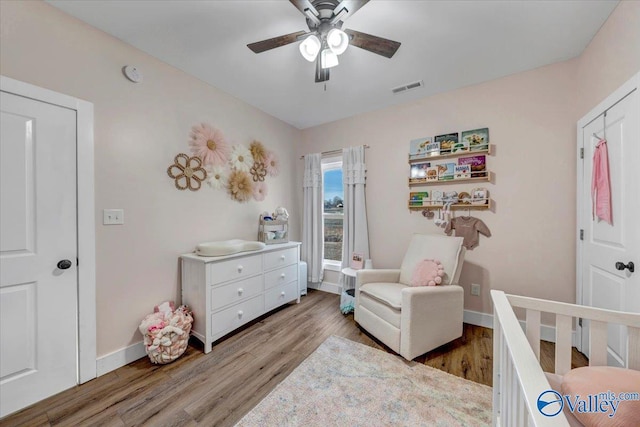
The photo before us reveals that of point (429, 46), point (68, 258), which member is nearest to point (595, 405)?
point (429, 46)

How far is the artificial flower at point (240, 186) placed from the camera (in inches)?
104

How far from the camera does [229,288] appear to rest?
2168mm

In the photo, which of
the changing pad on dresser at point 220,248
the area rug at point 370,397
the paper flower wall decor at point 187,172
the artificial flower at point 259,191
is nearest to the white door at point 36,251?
the paper flower wall decor at point 187,172

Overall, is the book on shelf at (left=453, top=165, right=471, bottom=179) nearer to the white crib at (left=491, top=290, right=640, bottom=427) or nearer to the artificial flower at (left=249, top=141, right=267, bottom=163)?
the white crib at (left=491, top=290, right=640, bottom=427)

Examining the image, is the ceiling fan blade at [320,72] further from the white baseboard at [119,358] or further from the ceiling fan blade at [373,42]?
the white baseboard at [119,358]

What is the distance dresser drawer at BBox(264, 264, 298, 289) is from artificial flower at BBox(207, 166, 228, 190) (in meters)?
1.09

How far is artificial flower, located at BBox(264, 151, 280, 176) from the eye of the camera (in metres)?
3.11

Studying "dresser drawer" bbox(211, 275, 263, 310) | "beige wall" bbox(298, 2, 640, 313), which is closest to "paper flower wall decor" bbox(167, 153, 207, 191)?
"dresser drawer" bbox(211, 275, 263, 310)

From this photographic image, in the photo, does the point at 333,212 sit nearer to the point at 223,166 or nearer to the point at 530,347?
the point at 223,166

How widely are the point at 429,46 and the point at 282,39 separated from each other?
3.94ft

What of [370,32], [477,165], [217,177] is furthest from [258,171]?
[477,165]

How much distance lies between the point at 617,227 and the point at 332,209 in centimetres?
265

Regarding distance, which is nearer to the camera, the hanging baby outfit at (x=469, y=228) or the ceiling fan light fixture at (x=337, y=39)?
the ceiling fan light fixture at (x=337, y=39)

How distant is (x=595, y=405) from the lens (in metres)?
0.69
